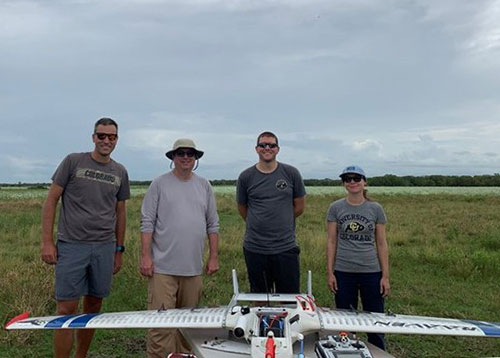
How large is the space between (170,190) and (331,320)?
2.12m

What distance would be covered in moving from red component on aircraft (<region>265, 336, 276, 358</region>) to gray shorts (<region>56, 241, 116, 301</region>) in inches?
99.1

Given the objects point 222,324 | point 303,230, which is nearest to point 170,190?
point 222,324

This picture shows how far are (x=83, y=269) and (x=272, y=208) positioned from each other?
208 centimetres

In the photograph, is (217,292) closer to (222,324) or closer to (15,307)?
(15,307)

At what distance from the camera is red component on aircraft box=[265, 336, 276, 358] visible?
296 cm

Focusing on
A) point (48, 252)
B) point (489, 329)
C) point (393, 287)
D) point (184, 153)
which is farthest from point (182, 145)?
point (393, 287)

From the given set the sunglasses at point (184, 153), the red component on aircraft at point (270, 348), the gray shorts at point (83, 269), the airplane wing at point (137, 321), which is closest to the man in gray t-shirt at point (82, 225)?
the gray shorts at point (83, 269)

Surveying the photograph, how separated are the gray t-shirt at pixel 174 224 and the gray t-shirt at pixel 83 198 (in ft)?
1.36

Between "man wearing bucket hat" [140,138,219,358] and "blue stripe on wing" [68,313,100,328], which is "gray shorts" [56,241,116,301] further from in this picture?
"blue stripe on wing" [68,313,100,328]

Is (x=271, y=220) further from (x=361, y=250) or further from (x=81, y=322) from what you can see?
(x=81, y=322)

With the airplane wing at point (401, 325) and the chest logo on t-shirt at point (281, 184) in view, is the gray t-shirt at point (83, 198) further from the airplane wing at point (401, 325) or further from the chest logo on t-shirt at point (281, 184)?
the airplane wing at point (401, 325)

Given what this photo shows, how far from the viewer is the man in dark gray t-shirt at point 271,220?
217 inches

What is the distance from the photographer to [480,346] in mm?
6191

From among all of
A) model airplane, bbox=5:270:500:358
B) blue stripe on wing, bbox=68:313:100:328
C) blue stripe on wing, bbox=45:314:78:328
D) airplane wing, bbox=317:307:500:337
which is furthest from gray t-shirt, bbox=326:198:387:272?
blue stripe on wing, bbox=45:314:78:328
